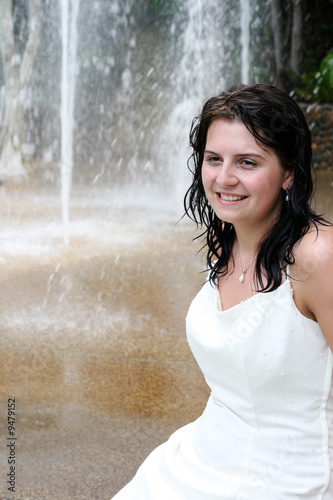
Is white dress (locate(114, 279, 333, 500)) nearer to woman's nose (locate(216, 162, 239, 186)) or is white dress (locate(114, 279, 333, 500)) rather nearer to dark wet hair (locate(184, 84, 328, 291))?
dark wet hair (locate(184, 84, 328, 291))

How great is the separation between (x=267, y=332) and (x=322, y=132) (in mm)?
11459

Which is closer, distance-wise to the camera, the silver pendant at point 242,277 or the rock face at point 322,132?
the silver pendant at point 242,277

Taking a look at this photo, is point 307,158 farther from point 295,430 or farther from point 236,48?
point 236,48

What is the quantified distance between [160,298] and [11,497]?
2625mm

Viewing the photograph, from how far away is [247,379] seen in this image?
5.43ft

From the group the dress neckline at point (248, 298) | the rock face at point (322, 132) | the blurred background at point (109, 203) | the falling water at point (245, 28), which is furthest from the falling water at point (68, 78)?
the dress neckline at point (248, 298)

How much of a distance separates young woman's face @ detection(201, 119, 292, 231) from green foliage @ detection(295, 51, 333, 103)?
11812mm

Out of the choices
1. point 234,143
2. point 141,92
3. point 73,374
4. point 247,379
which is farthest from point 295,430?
point 141,92

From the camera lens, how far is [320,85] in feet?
42.3

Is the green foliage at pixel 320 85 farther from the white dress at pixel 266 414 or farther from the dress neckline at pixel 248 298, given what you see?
the white dress at pixel 266 414

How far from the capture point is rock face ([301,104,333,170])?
40.1 ft

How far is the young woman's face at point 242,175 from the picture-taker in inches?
64.1

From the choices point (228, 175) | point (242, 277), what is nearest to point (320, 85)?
point (242, 277)

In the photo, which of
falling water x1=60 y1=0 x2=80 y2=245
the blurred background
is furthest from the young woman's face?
falling water x1=60 y1=0 x2=80 y2=245
